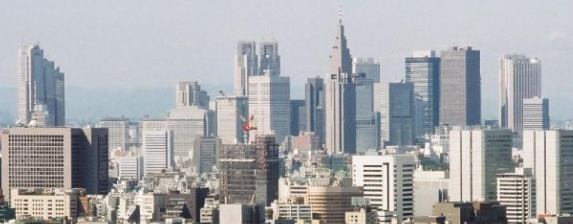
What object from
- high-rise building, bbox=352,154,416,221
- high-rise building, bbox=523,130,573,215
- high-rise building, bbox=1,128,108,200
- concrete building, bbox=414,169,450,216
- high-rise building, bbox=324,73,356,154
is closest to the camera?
high-rise building, bbox=352,154,416,221

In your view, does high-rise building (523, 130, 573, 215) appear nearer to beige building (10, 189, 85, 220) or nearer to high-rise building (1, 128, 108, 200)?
beige building (10, 189, 85, 220)

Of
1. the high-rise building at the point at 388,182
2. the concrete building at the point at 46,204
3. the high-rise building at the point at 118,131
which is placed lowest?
the concrete building at the point at 46,204

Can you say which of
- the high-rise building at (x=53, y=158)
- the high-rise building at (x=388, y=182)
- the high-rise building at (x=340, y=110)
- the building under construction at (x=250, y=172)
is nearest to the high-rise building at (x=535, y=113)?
the high-rise building at (x=340, y=110)

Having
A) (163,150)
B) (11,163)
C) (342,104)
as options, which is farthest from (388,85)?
(11,163)

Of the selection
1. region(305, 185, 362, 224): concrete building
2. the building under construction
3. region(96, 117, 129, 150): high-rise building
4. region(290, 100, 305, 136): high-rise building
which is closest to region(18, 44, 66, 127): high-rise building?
region(96, 117, 129, 150): high-rise building

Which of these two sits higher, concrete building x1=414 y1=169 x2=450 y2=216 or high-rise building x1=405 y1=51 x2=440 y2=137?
high-rise building x1=405 y1=51 x2=440 y2=137

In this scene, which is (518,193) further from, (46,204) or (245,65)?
(245,65)

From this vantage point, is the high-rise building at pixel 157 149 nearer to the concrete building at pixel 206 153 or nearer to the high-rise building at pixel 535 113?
the concrete building at pixel 206 153
